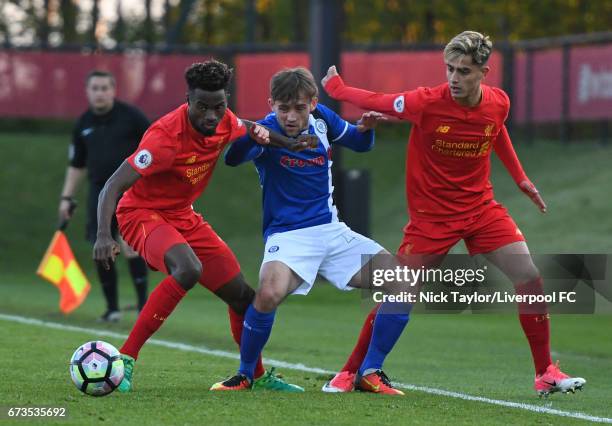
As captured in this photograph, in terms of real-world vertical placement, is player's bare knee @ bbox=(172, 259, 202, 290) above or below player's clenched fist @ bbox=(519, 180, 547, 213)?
below

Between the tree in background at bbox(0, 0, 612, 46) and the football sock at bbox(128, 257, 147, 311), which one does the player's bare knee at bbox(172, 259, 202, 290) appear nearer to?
the football sock at bbox(128, 257, 147, 311)

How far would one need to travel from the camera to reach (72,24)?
47438 mm

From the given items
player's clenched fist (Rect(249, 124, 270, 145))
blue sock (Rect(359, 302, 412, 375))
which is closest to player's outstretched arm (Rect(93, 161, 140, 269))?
player's clenched fist (Rect(249, 124, 270, 145))

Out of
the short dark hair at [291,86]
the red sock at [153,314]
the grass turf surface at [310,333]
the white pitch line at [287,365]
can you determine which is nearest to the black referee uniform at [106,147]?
the grass turf surface at [310,333]

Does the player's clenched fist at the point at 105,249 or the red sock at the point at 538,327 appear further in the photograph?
the red sock at the point at 538,327

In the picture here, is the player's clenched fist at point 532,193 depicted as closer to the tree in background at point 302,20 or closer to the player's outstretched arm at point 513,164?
the player's outstretched arm at point 513,164

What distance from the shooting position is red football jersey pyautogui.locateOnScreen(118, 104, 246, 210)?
26.0ft

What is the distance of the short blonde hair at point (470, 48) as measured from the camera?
8203 millimetres

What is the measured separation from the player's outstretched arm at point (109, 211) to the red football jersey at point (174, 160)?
0.07 m

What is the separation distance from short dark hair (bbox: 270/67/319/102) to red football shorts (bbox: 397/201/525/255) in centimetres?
110

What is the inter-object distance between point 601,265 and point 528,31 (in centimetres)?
2994

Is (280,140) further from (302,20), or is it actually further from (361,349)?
(302,20)

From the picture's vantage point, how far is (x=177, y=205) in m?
8.34

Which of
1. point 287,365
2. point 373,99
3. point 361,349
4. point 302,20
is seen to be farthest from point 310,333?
point 302,20
